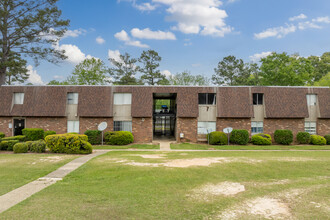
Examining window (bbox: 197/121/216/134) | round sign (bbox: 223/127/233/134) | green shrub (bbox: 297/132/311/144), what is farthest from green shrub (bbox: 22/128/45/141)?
green shrub (bbox: 297/132/311/144)

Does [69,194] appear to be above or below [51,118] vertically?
below

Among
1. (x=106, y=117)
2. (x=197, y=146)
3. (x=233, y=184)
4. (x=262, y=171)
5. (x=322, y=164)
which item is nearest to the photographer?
(x=233, y=184)

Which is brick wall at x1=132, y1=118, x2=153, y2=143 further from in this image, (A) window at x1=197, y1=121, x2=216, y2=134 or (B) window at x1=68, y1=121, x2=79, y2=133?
(B) window at x1=68, y1=121, x2=79, y2=133

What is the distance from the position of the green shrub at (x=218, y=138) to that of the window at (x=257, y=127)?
3.12 metres

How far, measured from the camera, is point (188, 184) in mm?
7293

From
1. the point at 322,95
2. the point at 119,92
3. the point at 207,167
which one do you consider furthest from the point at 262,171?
the point at 322,95

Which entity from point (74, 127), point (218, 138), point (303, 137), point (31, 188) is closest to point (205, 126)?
point (218, 138)

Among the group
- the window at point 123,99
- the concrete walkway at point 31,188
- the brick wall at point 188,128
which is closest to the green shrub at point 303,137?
the brick wall at point 188,128

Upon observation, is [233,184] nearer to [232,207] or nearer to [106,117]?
[232,207]

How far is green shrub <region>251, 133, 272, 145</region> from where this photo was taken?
66.0 ft

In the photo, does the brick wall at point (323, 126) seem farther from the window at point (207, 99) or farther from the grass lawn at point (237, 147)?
the window at point (207, 99)

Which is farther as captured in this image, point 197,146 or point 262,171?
point 197,146

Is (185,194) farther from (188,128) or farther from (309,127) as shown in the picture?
(309,127)

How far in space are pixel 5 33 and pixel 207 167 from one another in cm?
2386
